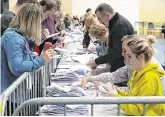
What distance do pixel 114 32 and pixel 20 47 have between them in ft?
3.96

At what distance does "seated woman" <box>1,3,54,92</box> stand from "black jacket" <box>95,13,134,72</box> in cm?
90

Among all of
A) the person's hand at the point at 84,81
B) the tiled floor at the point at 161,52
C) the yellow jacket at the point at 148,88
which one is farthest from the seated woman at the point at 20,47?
the tiled floor at the point at 161,52

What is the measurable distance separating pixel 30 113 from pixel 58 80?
2.32ft

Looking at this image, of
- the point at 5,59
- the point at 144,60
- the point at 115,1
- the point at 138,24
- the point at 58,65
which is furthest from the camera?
the point at 115,1

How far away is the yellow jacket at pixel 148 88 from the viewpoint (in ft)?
6.72

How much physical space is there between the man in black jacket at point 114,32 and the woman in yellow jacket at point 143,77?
933 millimetres

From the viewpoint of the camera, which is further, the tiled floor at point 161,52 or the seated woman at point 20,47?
the tiled floor at point 161,52

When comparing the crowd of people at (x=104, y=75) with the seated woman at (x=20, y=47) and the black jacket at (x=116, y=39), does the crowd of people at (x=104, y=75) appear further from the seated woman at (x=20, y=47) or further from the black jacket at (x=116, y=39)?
the black jacket at (x=116, y=39)

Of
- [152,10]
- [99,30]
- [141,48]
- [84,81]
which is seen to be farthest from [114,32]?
[152,10]

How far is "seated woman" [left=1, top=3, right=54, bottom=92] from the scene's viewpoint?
228cm

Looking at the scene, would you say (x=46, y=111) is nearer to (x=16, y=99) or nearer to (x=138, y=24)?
(x=16, y=99)

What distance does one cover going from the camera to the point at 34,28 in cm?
247

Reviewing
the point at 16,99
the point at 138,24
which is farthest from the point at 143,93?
the point at 138,24

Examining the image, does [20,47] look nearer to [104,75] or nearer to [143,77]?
[143,77]
